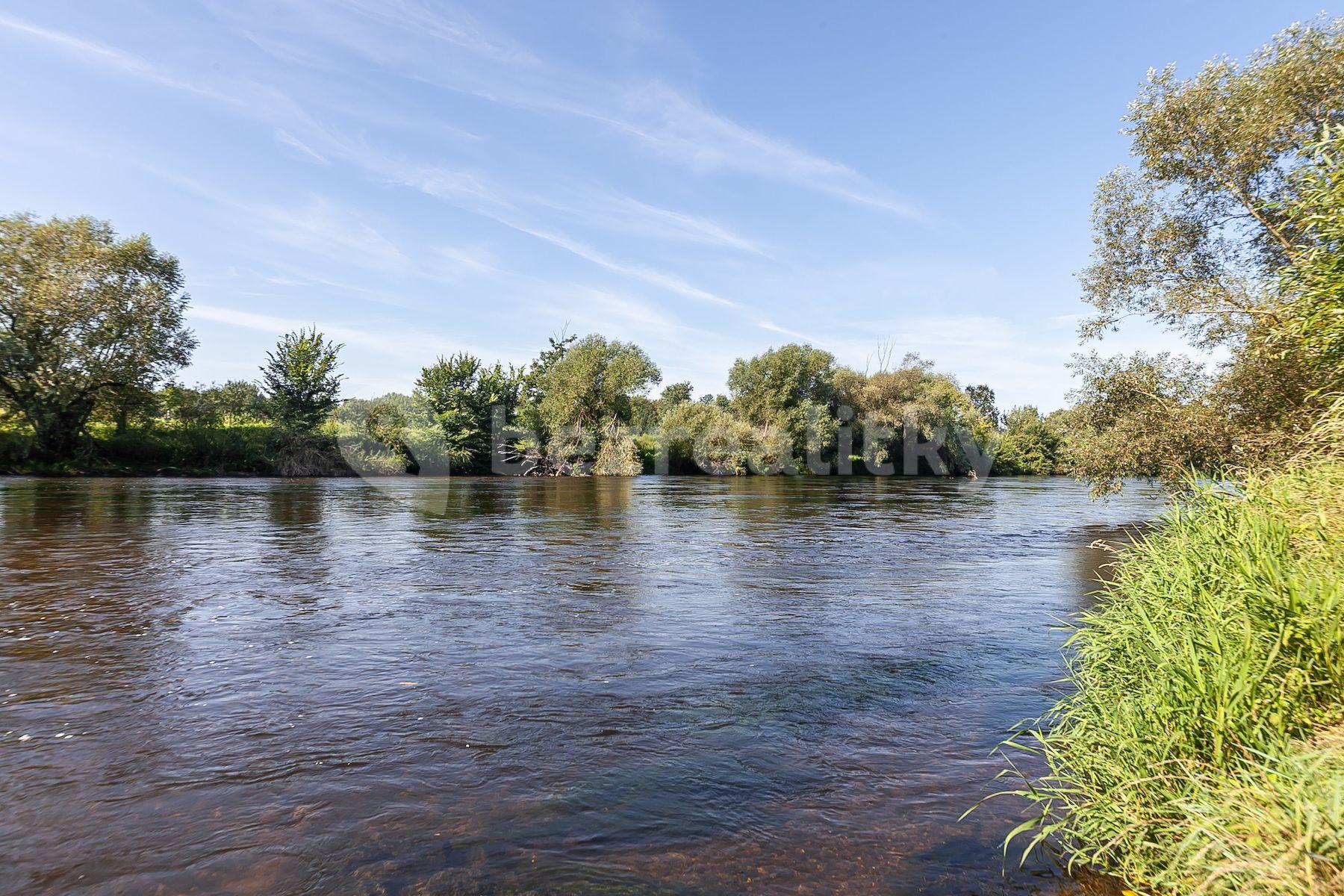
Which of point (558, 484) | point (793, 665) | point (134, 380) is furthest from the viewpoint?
point (558, 484)

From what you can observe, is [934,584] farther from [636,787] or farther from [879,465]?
[879,465]

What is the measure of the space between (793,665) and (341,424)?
187 feet

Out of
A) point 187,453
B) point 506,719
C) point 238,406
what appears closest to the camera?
point 506,719

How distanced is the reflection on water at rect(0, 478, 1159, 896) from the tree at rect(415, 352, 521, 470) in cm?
4841

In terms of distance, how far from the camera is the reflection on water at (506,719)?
442 cm

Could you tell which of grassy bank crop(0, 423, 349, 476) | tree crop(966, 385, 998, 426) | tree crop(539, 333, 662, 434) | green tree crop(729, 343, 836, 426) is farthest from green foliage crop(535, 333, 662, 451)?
tree crop(966, 385, 998, 426)

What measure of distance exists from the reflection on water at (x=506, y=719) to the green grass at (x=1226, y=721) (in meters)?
0.64

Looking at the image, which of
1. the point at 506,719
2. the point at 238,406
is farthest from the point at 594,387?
the point at 506,719

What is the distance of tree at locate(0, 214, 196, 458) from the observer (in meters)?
45.7

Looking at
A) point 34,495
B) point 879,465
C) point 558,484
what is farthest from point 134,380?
point 879,465

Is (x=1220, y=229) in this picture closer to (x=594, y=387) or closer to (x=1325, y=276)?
(x=1325, y=276)

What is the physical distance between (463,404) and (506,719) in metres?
62.4

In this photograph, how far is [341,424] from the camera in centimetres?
5800

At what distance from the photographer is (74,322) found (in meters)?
47.2
